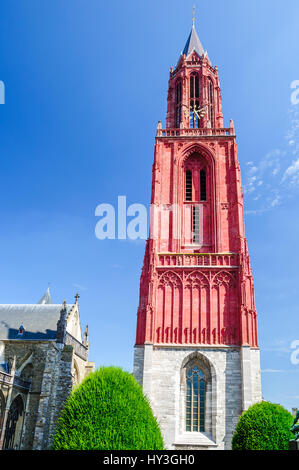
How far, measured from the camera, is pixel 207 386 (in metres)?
23.2

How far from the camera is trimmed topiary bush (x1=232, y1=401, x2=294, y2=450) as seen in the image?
17391 mm

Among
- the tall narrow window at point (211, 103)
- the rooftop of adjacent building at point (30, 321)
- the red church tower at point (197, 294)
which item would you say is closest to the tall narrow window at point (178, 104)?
the red church tower at point (197, 294)

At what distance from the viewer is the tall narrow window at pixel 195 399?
22.5 metres

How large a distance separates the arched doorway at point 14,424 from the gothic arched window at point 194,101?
28.0 m

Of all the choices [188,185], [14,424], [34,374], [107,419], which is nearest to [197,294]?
[188,185]

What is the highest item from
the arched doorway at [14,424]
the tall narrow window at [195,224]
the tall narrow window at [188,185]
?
the tall narrow window at [188,185]

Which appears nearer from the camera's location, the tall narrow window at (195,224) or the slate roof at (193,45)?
the tall narrow window at (195,224)

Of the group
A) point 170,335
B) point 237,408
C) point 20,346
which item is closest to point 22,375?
point 20,346

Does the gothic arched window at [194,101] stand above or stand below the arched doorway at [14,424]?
above

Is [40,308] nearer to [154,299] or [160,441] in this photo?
[154,299]

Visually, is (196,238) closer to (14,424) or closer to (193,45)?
(14,424)

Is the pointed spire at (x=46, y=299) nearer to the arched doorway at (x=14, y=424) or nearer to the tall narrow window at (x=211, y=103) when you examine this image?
the arched doorway at (x=14, y=424)

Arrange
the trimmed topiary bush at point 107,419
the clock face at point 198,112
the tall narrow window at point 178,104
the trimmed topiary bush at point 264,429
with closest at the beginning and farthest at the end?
the trimmed topiary bush at point 107,419 → the trimmed topiary bush at point 264,429 → the clock face at point 198,112 → the tall narrow window at point 178,104

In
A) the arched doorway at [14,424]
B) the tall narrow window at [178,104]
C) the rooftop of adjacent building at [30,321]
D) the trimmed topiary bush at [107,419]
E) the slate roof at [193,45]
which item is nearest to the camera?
the trimmed topiary bush at [107,419]
